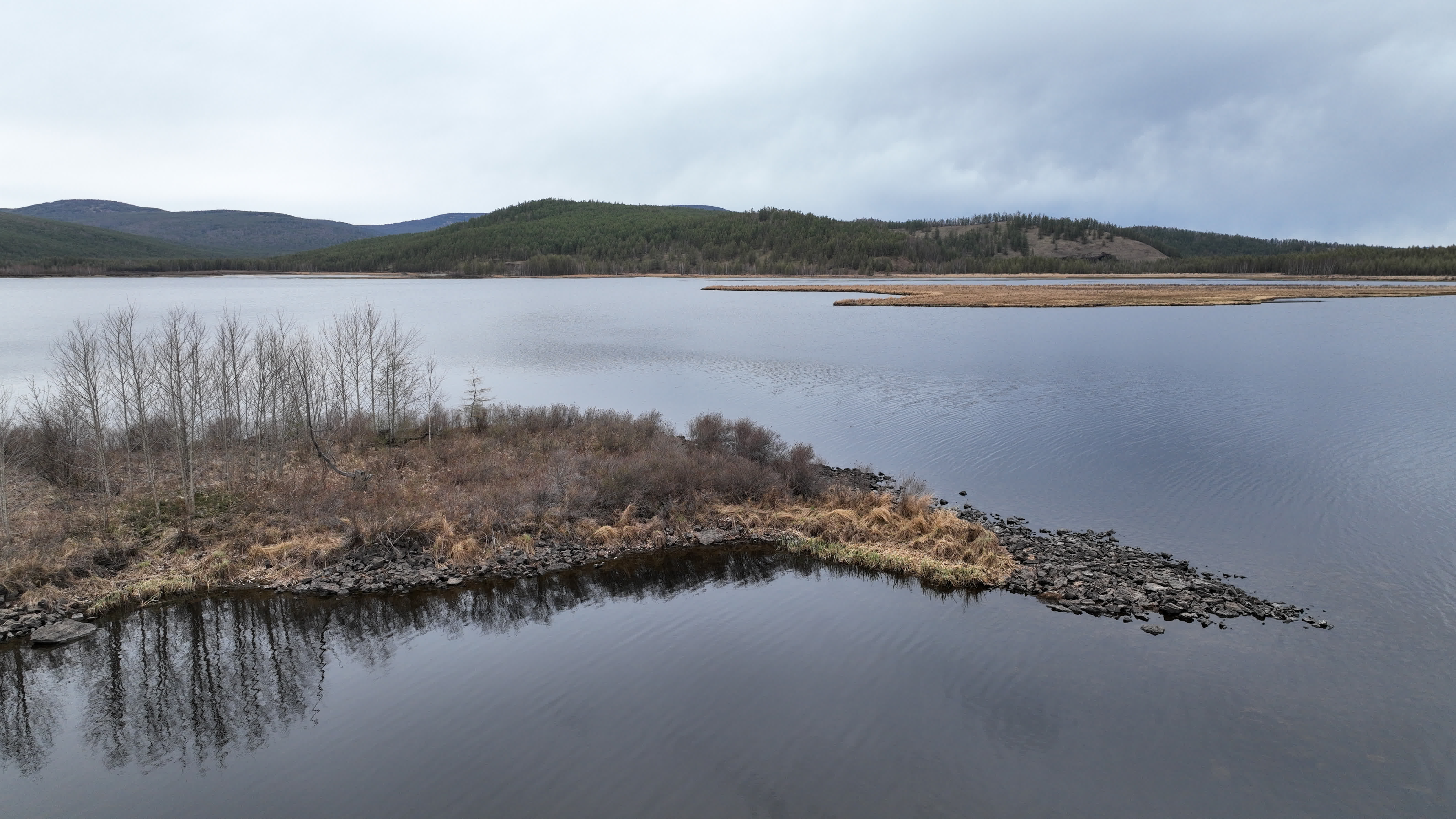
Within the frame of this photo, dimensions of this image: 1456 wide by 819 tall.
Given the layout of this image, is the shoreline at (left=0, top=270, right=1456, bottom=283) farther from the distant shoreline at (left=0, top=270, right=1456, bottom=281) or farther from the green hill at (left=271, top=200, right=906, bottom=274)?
the green hill at (left=271, top=200, right=906, bottom=274)

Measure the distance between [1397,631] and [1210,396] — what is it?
2291cm

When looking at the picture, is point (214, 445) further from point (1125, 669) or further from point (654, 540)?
point (1125, 669)

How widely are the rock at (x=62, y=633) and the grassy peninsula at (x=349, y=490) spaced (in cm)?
65

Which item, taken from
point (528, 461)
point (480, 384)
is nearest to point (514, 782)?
point (528, 461)

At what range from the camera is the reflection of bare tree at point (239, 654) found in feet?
37.6

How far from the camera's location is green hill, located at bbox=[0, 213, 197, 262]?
160875 millimetres

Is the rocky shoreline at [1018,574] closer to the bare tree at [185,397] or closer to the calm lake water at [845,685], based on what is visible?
the calm lake water at [845,685]

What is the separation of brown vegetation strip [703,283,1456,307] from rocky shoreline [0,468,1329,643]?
6762cm

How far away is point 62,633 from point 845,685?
14.3 metres

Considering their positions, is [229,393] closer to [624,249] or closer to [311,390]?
[311,390]

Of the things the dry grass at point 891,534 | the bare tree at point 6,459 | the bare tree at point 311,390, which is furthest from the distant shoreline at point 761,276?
the dry grass at point 891,534

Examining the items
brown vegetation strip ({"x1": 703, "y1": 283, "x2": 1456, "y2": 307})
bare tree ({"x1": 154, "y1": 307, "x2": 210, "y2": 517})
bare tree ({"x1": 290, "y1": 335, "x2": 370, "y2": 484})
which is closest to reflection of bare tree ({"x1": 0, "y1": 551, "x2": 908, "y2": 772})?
bare tree ({"x1": 154, "y1": 307, "x2": 210, "y2": 517})

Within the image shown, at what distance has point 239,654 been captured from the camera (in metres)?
13.9

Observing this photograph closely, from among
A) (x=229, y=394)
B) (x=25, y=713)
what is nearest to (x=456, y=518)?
(x=25, y=713)
